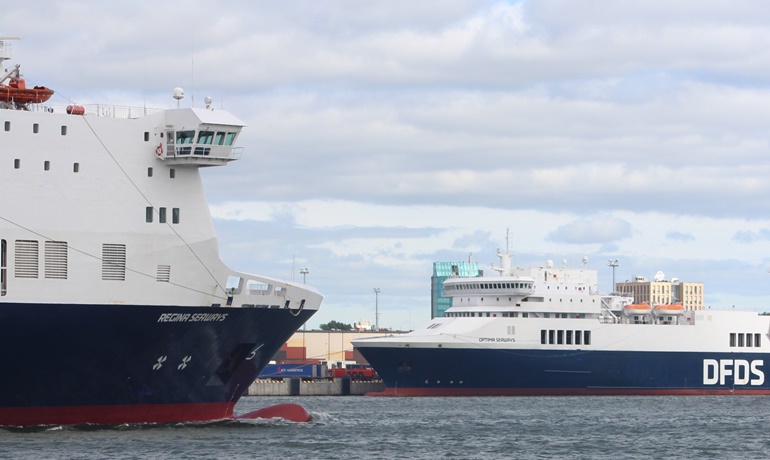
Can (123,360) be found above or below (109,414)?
above

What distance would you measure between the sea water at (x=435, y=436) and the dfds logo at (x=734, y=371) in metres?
19.6

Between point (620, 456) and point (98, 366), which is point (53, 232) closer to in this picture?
point (98, 366)

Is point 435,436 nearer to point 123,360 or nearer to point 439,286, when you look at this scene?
point 123,360

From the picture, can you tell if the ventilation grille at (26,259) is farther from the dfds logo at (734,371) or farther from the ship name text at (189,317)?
the dfds logo at (734,371)

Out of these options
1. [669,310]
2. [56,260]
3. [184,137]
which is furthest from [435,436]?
[669,310]

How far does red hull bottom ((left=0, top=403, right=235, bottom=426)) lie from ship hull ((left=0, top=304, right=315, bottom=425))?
0.03 meters

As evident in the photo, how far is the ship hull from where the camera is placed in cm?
4056

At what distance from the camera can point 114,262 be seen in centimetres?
4259

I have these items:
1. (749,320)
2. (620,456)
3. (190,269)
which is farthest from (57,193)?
(749,320)

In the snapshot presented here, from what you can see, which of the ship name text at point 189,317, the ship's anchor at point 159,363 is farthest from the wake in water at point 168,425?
the ship name text at point 189,317

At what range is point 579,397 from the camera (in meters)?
80.2

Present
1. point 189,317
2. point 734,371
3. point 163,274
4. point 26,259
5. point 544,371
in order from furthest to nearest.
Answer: point 734,371 → point 544,371 → point 163,274 → point 189,317 → point 26,259

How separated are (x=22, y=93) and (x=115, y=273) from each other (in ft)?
21.4

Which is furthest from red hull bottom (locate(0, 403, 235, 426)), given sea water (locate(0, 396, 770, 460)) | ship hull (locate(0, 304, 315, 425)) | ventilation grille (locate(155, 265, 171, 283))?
ventilation grille (locate(155, 265, 171, 283))
